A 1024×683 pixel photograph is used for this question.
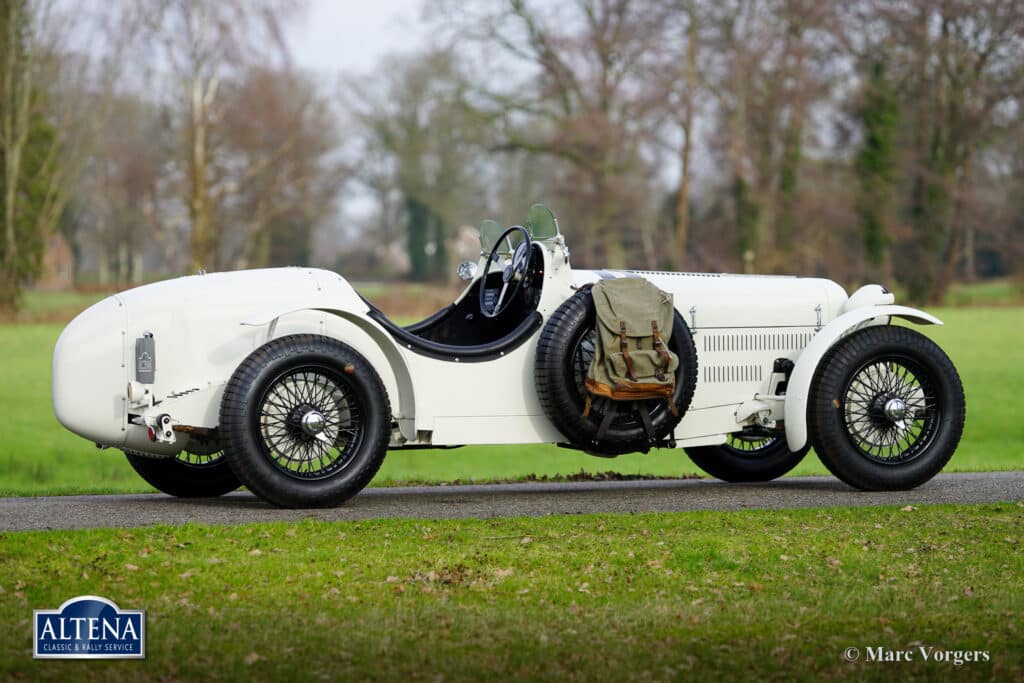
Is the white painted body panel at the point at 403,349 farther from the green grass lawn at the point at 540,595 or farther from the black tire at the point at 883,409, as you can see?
the green grass lawn at the point at 540,595

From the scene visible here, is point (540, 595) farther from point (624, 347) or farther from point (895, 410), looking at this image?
point (895, 410)

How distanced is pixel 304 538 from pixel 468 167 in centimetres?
5725

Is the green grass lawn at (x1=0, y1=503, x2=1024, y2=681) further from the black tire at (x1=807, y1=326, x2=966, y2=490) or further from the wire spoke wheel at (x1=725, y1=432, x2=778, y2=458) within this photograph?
the wire spoke wheel at (x1=725, y1=432, x2=778, y2=458)

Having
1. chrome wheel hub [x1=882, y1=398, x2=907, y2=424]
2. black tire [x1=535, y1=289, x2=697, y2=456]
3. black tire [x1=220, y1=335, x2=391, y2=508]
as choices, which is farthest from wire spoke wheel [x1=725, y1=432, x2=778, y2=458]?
black tire [x1=220, y1=335, x2=391, y2=508]

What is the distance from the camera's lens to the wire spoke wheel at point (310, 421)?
770cm

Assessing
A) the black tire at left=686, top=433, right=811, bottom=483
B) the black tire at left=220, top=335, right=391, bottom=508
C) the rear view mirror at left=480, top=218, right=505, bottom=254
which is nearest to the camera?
the black tire at left=220, top=335, right=391, bottom=508

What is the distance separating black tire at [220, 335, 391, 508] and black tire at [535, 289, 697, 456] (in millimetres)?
1097

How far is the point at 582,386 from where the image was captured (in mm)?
8391

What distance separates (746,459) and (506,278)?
2461 millimetres

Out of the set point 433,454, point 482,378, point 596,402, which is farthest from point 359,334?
point 433,454

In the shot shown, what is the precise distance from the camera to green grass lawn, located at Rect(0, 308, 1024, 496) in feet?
45.6

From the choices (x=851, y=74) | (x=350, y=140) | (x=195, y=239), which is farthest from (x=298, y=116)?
(x=851, y=74)

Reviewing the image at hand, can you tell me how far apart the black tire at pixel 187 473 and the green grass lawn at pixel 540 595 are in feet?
6.25

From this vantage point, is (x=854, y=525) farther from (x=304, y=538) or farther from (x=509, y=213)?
(x=509, y=213)
